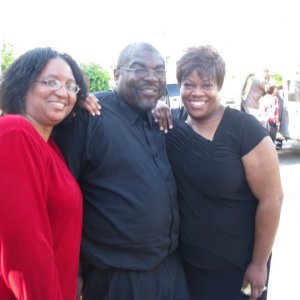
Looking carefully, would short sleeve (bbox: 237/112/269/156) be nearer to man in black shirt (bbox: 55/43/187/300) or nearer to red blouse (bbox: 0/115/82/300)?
man in black shirt (bbox: 55/43/187/300)

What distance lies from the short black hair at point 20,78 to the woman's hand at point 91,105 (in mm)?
328

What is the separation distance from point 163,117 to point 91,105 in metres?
0.49

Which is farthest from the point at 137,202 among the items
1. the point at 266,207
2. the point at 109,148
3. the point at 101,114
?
the point at 266,207

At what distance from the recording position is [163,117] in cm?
265

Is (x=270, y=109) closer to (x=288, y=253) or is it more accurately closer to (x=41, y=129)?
(x=288, y=253)

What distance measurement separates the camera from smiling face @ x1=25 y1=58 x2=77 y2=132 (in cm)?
203

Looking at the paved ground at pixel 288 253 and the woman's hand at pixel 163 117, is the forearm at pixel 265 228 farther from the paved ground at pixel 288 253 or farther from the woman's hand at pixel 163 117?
the paved ground at pixel 288 253

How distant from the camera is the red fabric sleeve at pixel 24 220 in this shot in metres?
1.66

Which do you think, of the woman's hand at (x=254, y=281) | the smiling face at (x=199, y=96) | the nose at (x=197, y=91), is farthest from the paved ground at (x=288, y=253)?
the nose at (x=197, y=91)

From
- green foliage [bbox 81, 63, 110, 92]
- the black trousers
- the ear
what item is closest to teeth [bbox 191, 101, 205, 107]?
the ear

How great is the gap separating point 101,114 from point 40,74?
0.47 metres

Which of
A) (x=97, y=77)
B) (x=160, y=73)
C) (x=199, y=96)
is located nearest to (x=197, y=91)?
(x=199, y=96)

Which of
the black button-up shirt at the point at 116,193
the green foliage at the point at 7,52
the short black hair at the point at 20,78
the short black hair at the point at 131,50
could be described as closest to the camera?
the short black hair at the point at 20,78

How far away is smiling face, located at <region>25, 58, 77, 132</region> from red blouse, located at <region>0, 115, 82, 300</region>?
0.22 metres
